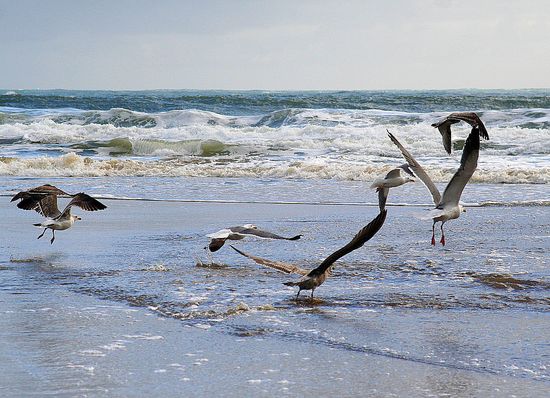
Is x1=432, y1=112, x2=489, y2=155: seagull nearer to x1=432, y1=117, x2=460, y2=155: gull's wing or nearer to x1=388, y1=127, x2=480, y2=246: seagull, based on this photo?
x1=432, y1=117, x2=460, y2=155: gull's wing

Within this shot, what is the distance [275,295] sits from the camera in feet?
21.9

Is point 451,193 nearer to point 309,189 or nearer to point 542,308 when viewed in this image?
point 542,308

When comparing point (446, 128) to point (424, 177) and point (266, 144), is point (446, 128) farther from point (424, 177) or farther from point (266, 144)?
point (266, 144)

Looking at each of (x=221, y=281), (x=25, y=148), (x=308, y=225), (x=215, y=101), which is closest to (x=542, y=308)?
(x=221, y=281)

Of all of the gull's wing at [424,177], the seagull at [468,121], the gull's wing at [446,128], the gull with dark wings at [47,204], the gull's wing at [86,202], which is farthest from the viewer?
the gull with dark wings at [47,204]

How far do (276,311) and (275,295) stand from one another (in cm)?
52

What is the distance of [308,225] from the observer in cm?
1056

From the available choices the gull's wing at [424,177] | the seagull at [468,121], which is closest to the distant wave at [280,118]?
the gull's wing at [424,177]

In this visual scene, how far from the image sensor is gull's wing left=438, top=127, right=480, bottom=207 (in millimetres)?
8117

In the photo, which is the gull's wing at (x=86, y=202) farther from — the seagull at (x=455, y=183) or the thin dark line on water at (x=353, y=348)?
the thin dark line on water at (x=353, y=348)

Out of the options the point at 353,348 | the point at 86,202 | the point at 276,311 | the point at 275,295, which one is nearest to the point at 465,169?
the point at 275,295

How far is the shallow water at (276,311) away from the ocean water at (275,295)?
0.06ft

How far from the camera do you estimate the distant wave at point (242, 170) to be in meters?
16.4

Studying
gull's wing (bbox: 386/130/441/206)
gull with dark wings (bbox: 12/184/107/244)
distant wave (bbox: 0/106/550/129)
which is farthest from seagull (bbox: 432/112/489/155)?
distant wave (bbox: 0/106/550/129)
